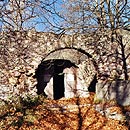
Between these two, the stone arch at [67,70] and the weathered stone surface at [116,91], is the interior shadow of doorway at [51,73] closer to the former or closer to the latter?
the stone arch at [67,70]

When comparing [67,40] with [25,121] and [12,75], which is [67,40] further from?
[25,121]

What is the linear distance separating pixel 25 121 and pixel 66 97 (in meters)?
4.78

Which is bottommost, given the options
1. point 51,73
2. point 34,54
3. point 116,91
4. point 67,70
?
point 116,91

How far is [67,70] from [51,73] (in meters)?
0.83

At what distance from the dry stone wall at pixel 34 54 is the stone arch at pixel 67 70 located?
0.37m

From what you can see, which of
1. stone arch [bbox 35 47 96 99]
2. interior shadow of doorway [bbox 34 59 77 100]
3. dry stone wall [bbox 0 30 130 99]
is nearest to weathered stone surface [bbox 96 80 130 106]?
dry stone wall [bbox 0 30 130 99]

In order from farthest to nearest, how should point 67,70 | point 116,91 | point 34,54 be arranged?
point 67,70, point 34,54, point 116,91

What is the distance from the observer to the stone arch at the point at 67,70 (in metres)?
14.7

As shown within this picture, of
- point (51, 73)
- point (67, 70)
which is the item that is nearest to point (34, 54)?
point (51, 73)

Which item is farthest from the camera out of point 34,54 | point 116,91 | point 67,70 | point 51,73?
point 67,70

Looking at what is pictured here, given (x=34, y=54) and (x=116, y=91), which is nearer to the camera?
(x=116, y=91)

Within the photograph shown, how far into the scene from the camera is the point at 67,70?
50.4 feet

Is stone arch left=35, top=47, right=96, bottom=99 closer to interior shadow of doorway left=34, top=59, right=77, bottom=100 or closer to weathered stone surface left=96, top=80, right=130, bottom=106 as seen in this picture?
interior shadow of doorway left=34, top=59, right=77, bottom=100

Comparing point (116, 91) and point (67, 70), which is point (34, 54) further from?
point (116, 91)
